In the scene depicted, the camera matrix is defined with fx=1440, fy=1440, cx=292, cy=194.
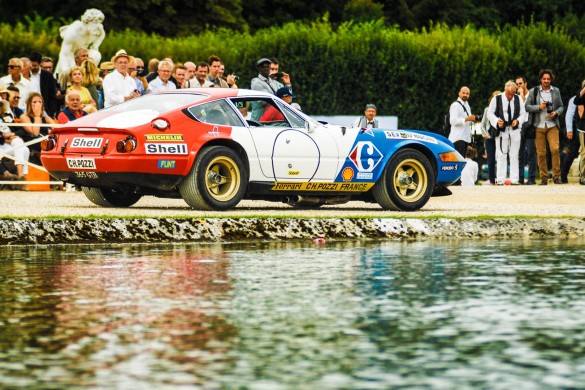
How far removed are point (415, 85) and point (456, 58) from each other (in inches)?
43.9

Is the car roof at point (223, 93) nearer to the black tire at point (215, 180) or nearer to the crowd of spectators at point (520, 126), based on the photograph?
the black tire at point (215, 180)

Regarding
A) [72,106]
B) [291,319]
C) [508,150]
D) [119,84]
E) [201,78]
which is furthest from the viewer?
[508,150]

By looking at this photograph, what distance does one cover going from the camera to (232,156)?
15938 millimetres

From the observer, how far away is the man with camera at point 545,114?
84.2ft

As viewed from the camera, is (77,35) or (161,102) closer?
(161,102)

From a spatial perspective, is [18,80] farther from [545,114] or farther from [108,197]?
[545,114]

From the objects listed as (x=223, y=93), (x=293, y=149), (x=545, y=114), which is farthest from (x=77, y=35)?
(x=293, y=149)

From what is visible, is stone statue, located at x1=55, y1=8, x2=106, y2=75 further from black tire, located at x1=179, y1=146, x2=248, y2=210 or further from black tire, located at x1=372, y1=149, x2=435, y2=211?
black tire, located at x1=179, y1=146, x2=248, y2=210

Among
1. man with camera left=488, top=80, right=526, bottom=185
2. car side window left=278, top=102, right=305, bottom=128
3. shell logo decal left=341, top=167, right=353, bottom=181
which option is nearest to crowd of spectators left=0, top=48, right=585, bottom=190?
man with camera left=488, top=80, right=526, bottom=185

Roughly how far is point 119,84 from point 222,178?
508 cm

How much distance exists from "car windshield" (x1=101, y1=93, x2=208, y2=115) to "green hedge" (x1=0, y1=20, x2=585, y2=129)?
13.4 m

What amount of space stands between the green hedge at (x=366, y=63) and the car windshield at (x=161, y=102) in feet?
43.9

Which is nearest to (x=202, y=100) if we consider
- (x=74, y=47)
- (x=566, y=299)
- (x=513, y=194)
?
(x=513, y=194)

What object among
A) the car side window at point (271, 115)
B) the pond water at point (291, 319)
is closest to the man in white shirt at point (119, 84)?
the car side window at point (271, 115)
